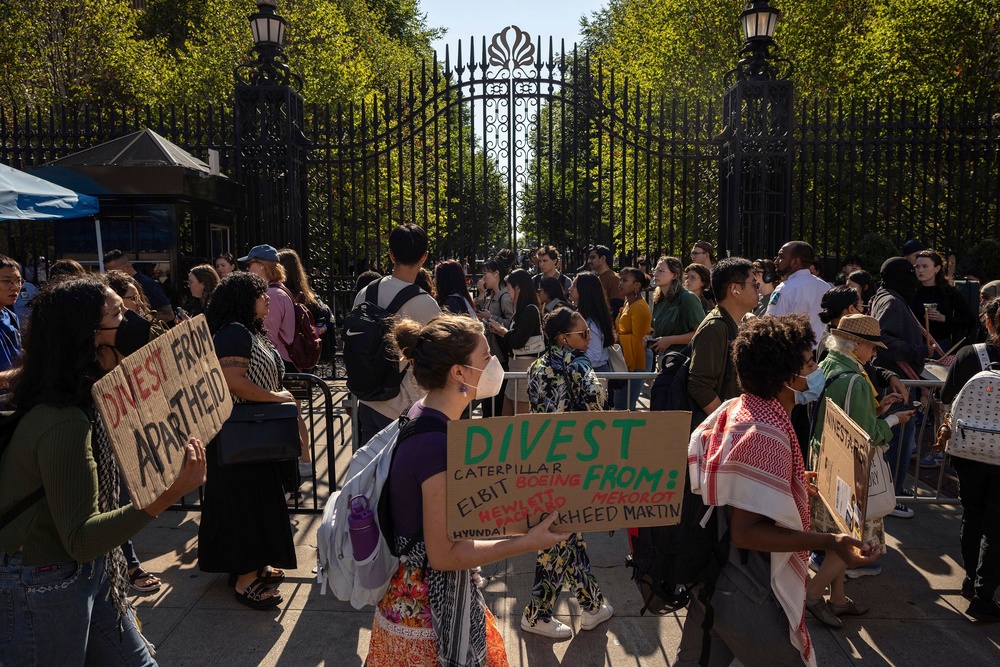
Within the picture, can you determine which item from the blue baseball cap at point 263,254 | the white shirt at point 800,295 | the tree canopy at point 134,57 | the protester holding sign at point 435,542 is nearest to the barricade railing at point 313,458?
the blue baseball cap at point 263,254

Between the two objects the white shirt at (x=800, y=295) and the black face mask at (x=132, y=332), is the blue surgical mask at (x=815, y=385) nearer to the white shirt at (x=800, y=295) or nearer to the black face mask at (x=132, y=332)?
the white shirt at (x=800, y=295)

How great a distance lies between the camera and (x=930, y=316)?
25.7 ft

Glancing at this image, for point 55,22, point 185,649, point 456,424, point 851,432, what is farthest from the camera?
point 55,22

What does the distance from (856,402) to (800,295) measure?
314cm

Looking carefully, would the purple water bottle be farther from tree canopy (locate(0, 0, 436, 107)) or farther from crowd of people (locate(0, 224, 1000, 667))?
tree canopy (locate(0, 0, 436, 107))

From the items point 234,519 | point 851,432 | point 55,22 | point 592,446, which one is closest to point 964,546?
point 851,432

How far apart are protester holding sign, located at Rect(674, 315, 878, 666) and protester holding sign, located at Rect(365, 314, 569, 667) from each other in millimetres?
691

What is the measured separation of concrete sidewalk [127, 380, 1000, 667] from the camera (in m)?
4.08

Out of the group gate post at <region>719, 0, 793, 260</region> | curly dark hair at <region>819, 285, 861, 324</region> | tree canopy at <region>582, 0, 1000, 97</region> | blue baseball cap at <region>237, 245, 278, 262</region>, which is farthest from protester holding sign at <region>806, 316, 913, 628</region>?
tree canopy at <region>582, 0, 1000, 97</region>

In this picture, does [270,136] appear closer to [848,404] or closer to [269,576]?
[269,576]

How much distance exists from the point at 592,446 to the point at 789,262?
5.40 m

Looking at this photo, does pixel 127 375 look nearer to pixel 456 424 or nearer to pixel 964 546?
pixel 456 424

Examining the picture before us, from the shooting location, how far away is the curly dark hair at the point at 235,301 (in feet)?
15.0

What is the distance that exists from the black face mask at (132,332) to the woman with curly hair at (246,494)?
23.3 inches
